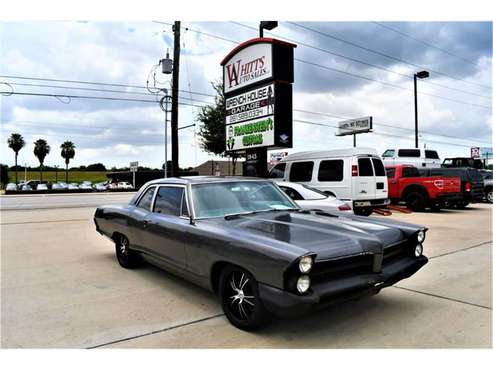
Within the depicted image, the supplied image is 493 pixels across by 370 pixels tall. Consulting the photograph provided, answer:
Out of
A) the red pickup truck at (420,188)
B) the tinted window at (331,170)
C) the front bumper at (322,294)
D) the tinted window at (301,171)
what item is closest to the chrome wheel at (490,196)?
the red pickup truck at (420,188)

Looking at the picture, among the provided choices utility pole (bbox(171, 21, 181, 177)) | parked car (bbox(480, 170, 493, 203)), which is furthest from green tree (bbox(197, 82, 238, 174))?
parked car (bbox(480, 170, 493, 203))

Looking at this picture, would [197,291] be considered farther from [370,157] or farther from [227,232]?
[370,157]

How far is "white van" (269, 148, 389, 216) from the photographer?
1129cm

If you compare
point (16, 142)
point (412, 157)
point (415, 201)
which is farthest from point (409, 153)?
point (16, 142)

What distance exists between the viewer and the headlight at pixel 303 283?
2.95m

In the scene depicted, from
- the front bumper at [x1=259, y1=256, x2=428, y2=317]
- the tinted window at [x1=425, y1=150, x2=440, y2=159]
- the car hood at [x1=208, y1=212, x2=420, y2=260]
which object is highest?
the tinted window at [x1=425, y1=150, x2=440, y2=159]

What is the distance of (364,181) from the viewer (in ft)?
37.3

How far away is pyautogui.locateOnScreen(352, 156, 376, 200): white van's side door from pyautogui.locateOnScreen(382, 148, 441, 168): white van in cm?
1055

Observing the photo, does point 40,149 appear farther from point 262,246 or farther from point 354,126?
point 262,246

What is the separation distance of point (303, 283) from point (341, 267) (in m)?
0.43

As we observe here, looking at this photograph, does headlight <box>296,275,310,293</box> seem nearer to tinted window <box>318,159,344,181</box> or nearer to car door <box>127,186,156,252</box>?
car door <box>127,186,156,252</box>

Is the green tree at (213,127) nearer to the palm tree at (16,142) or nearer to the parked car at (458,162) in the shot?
the parked car at (458,162)

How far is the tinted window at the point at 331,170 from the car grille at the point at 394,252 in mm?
7513

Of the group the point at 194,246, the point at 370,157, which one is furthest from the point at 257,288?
the point at 370,157
